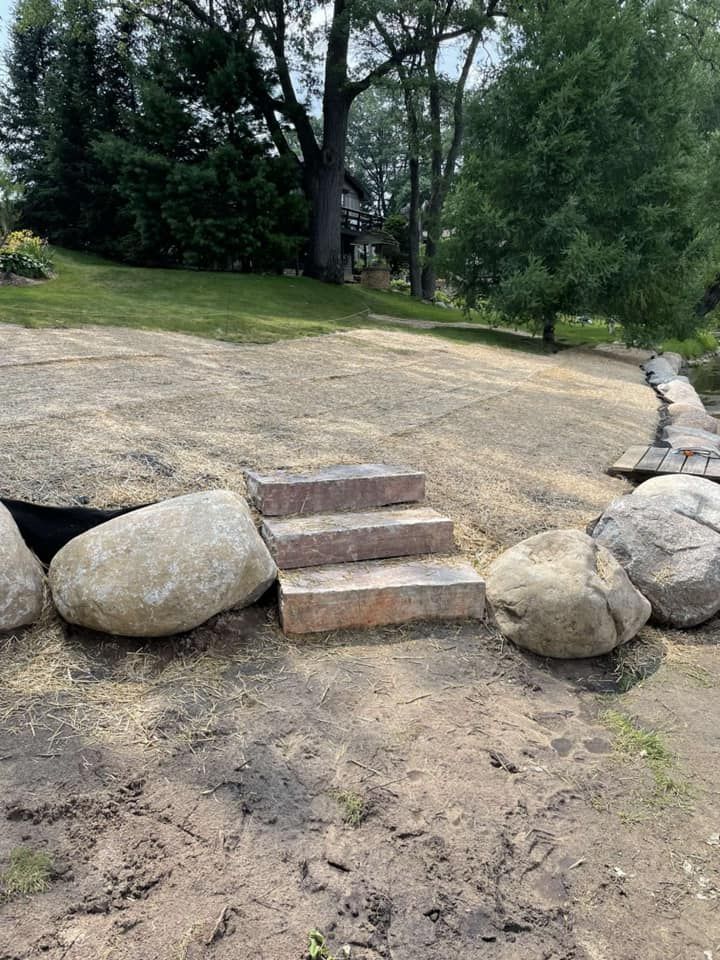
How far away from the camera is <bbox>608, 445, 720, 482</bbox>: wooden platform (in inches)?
177

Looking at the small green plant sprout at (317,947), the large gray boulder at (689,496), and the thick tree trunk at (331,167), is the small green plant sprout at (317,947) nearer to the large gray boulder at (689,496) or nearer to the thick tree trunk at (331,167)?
the large gray boulder at (689,496)

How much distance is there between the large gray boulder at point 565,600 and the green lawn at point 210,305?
6686 millimetres

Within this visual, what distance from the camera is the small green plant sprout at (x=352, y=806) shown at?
Result: 1.80 m

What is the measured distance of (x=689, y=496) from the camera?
336 centimetres

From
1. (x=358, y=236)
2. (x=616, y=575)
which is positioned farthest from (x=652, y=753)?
(x=358, y=236)

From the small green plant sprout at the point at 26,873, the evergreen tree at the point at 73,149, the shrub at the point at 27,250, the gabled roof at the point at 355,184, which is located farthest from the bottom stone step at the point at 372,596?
the gabled roof at the point at 355,184

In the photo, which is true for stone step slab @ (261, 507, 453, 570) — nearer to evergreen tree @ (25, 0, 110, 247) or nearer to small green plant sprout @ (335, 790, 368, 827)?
small green plant sprout @ (335, 790, 368, 827)

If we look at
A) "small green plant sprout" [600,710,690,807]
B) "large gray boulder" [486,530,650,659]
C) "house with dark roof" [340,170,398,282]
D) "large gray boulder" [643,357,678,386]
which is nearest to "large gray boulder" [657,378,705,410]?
"large gray boulder" [643,357,678,386]

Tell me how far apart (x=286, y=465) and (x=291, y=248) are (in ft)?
50.4

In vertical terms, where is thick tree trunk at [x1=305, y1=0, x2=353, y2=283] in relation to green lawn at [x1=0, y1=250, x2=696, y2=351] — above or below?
above

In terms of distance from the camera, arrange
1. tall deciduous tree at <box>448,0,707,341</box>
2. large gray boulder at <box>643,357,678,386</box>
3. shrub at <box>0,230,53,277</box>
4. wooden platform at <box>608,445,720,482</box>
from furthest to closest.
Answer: shrub at <box>0,230,53,277</box>, tall deciduous tree at <box>448,0,707,341</box>, large gray boulder at <box>643,357,678,386</box>, wooden platform at <box>608,445,720,482</box>

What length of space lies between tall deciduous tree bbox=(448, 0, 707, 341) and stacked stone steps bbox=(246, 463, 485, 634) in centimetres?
960

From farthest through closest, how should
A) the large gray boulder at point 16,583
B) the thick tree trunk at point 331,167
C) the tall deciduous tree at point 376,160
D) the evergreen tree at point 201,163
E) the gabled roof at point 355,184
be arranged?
1. the tall deciduous tree at point 376,160
2. the gabled roof at point 355,184
3. the thick tree trunk at point 331,167
4. the evergreen tree at point 201,163
5. the large gray boulder at point 16,583

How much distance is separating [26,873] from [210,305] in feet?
39.7
